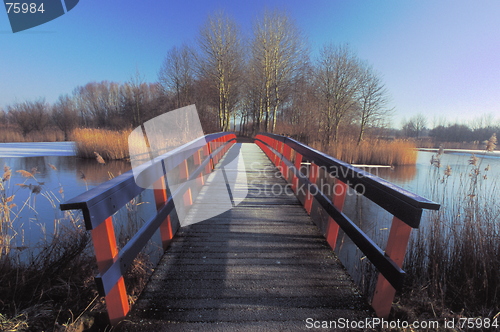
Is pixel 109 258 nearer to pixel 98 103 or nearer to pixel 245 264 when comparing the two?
pixel 245 264

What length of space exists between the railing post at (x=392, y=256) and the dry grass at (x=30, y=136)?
35987 millimetres

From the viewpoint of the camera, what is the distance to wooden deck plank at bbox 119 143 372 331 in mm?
1685

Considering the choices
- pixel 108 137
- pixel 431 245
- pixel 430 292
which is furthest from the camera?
pixel 108 137

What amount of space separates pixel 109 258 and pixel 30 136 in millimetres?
36644

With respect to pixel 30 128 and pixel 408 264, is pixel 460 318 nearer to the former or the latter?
pixel 408 264

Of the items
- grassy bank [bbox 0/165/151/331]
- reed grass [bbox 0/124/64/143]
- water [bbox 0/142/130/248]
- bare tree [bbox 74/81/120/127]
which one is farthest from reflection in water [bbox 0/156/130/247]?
bare tree [bbox 74/81/120/127]

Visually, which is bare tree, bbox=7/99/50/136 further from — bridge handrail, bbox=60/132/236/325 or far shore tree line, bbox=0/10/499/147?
bridge handrail, bbox=60/132/236/325

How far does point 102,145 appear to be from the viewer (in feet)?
49.4

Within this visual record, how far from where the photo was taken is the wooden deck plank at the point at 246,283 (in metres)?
1.68

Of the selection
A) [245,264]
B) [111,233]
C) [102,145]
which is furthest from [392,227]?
[102,145]

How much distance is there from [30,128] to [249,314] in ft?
139

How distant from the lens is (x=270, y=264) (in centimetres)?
237

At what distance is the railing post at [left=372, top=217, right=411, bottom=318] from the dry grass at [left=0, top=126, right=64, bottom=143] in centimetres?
3599

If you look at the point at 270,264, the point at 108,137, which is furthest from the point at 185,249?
the point at 108,137
